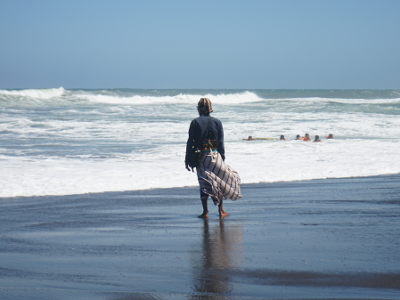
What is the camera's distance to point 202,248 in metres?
4.70

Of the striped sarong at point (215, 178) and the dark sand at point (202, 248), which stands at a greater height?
the striped sarong at point (215, 178)

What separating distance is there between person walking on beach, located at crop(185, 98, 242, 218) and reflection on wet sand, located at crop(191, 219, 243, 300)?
508 millimetres

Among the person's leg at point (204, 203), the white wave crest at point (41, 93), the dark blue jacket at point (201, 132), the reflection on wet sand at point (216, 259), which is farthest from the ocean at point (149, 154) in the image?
the white wave crest at point (41, 93)

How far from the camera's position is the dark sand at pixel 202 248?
3.54 m

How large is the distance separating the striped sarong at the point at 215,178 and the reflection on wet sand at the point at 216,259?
498mm

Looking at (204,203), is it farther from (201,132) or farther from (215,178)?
(201,132)

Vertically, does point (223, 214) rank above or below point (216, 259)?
below

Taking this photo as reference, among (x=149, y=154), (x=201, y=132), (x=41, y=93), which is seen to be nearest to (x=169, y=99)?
(x=41, y=93)

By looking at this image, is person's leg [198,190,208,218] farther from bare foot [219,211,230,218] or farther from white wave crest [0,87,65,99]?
white wave crest [0,87,65,99]

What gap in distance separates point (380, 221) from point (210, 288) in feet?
9.67

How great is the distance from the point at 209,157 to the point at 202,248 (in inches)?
68.1

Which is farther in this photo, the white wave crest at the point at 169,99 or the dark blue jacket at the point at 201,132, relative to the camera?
the white wave crest at the point at 169,99

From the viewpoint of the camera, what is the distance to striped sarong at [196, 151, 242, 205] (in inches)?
243

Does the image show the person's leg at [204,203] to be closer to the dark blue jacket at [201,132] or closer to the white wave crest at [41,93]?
the dark blue jacket at [201,132]
